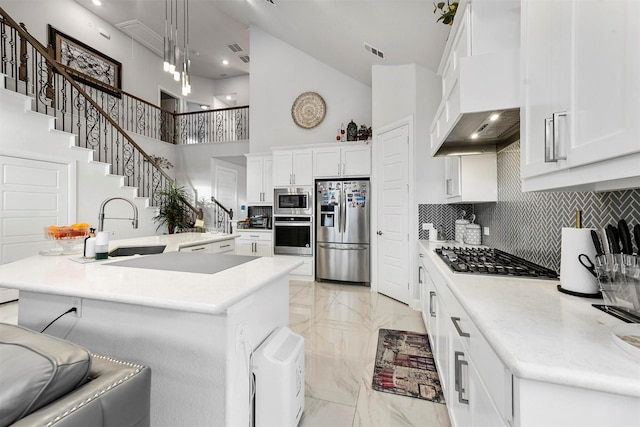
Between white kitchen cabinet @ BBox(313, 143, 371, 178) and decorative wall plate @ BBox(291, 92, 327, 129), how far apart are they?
103cm

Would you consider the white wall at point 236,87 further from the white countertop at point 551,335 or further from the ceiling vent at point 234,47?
the white countertop at point 551,335

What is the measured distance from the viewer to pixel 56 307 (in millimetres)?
1383

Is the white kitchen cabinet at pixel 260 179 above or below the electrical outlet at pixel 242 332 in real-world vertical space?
above

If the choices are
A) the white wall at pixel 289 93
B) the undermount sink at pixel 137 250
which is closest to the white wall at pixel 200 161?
the white wall at pixel 289 93

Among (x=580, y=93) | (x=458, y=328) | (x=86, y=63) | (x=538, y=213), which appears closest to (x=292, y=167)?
(x=538, y=213)

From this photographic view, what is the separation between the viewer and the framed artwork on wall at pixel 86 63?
216 inches

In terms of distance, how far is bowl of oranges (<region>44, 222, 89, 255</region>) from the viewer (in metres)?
1.96

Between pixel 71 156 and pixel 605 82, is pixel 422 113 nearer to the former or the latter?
pixel 605 82

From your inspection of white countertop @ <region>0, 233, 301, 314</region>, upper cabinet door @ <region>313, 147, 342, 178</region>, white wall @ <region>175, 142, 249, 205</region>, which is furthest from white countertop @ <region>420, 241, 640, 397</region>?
white wall @ <region>175, 142, 249, 205</region>

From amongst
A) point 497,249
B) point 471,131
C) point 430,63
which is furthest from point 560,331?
point 430,63

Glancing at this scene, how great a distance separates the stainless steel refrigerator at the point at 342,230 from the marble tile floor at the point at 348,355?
0.37m

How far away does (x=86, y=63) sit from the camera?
6008mm

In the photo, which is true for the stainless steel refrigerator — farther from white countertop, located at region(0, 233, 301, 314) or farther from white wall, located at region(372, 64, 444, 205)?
white countertop, located at region(0, 233, 301, 314)

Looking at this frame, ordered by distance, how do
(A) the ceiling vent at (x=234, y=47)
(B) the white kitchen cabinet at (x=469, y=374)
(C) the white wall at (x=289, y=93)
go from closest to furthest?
(B) the white kitchen cabinet at (x=469, y=374) < (C) the white wall at (x=289, y=93) < (A) the ceiling vent at (x=234, y=47)
